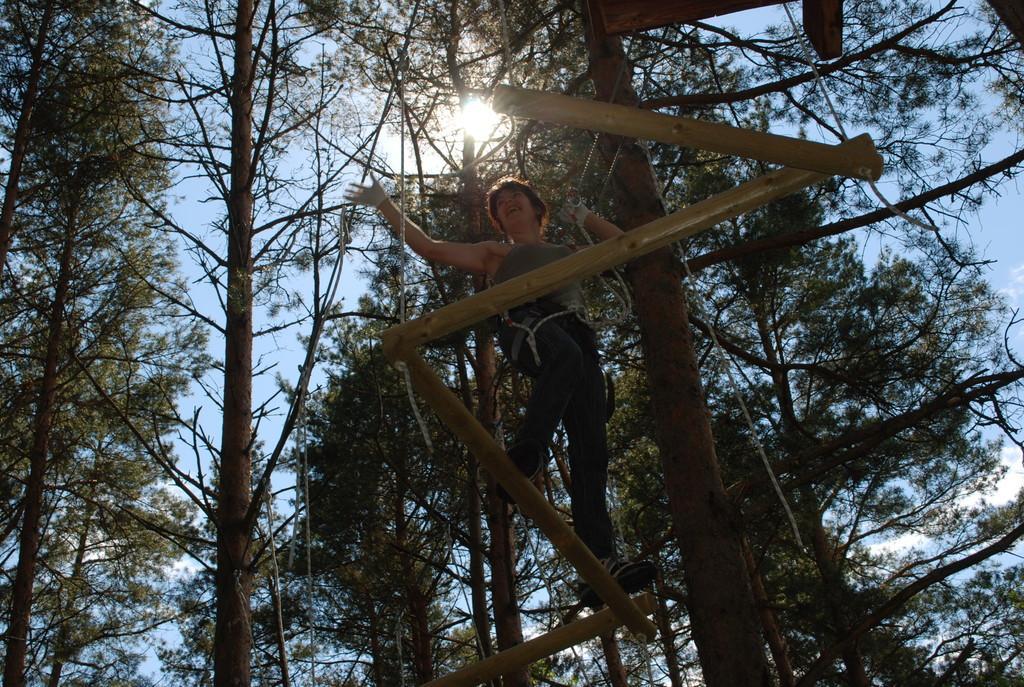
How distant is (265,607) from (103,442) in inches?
114

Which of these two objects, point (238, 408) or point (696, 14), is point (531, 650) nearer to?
point (696, 14)

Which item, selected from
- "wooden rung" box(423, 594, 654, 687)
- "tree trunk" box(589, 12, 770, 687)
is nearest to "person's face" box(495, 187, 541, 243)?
"tree trunk" box(589, 12, 770, 687)

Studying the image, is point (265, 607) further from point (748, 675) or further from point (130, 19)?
point (748, 675)

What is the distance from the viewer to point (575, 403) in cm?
326

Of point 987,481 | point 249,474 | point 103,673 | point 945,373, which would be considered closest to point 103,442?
point 103,673

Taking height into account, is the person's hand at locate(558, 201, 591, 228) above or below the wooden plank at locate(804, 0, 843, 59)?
below

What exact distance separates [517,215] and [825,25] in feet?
5.20

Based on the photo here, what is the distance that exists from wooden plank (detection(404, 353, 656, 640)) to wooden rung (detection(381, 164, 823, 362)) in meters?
0.08

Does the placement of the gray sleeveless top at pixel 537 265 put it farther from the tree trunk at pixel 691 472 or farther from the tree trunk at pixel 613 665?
the tree trunk at pixel 613 665

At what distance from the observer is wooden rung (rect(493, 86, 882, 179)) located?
252cm

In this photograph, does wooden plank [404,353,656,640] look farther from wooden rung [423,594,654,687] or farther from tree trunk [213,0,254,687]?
tree trunk [213,0,254,687]

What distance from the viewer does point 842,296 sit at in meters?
9.22

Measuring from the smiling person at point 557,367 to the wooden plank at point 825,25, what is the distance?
4.78ft

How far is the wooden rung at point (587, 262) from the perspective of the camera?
95.9 inches
